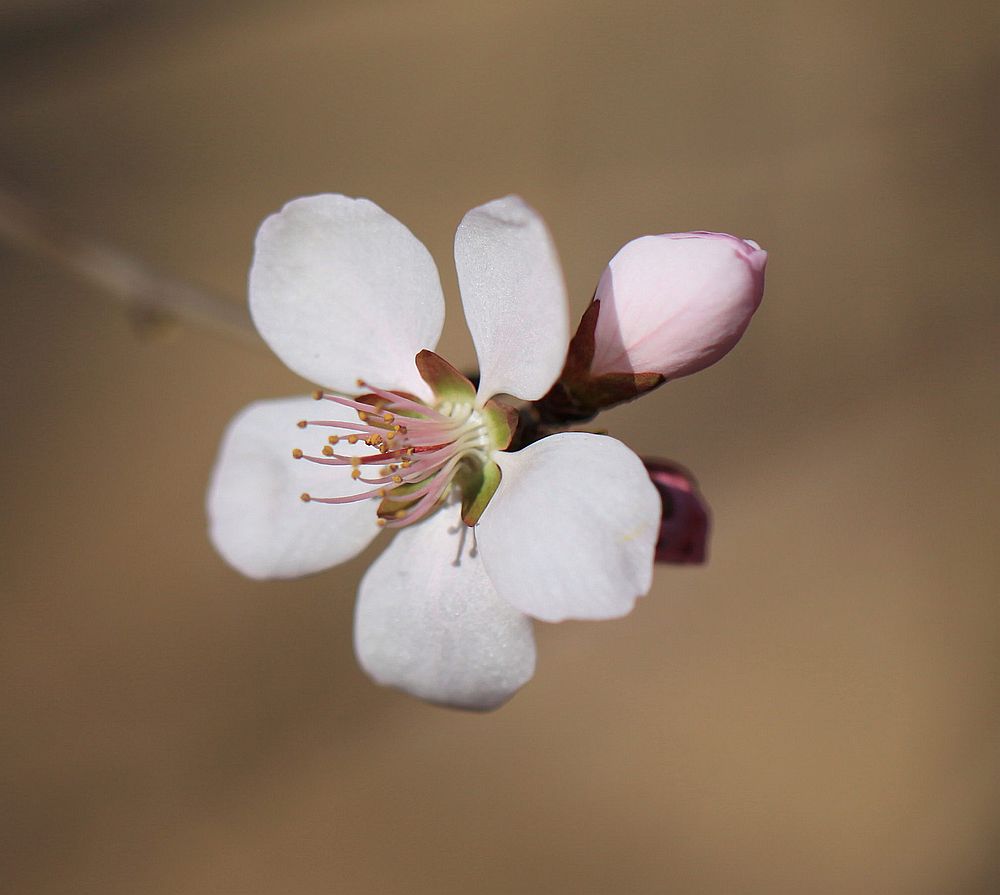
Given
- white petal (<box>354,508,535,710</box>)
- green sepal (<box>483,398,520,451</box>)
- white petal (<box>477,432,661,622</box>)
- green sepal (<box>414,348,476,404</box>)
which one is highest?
green sepal (<box>414,348,476,404</box>)

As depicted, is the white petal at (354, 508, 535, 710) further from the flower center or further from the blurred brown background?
the blurred brown background

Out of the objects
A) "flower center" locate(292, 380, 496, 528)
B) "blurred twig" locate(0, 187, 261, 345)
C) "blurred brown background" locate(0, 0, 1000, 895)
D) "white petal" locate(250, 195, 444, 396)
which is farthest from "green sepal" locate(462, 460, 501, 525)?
"blurred brown background" locate(0, 0, 1000, 895)

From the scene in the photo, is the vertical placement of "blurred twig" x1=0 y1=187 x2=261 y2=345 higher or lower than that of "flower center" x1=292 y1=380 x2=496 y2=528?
higher

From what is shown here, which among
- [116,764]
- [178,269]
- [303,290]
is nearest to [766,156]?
[178,269]

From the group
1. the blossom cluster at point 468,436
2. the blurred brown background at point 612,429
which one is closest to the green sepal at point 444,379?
the blossom cluster at point 468,436

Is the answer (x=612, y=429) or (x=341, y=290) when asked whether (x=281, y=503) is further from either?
(x=612, y=429)

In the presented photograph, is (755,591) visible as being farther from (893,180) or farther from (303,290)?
(303,290)
